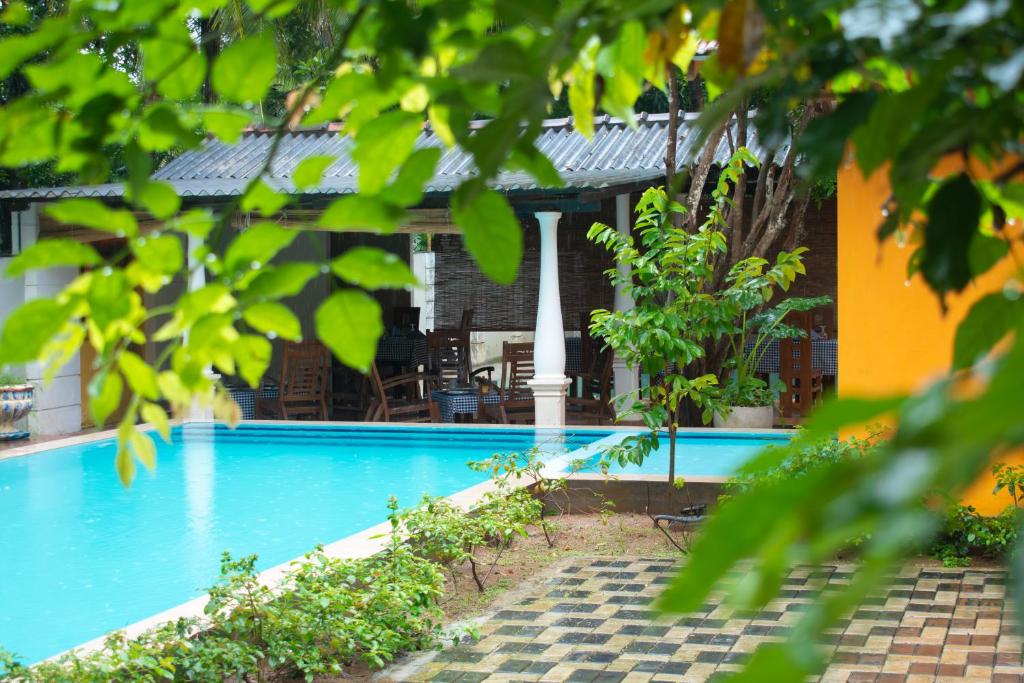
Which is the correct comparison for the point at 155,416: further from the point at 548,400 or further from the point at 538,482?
the point at 548,400

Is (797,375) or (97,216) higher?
(97,216)

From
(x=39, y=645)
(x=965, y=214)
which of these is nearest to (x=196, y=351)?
(x=965, y=214)

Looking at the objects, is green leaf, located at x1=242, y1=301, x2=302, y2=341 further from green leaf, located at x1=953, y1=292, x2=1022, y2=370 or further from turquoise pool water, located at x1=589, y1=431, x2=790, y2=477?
turquoise pool water, located at x1=589, y1=431, x2=790, y2=477

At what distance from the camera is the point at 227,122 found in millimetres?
853

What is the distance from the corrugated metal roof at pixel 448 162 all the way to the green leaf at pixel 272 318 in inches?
368

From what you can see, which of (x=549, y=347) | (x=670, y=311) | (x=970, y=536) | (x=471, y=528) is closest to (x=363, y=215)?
(x=471, y=528)

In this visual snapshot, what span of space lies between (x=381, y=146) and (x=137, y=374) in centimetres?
27

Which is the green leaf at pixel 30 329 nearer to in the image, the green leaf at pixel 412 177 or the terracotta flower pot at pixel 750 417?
the green leaf at pixel 412 177

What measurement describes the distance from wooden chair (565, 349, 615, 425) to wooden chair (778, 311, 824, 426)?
167 centimetres

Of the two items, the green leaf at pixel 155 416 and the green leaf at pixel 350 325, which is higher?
the green leaf at pixel 350 325

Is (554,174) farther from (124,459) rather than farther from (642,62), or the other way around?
(124,459)

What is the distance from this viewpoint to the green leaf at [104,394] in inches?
31.8

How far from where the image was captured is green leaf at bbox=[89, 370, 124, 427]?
808 mm

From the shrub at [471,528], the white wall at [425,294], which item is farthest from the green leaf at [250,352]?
the white wall at [425,294]
